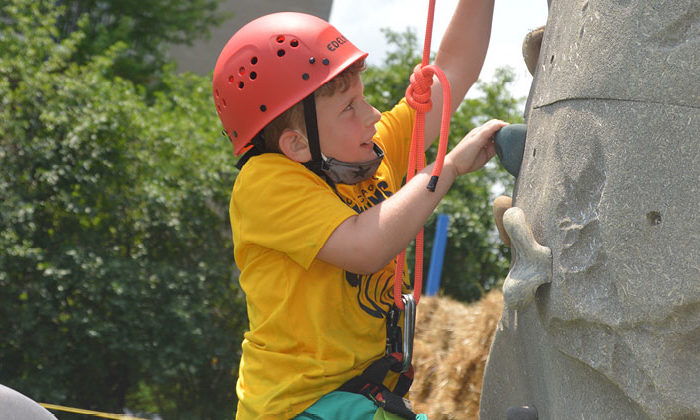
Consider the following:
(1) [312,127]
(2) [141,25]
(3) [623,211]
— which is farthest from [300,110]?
(2) [141,25]

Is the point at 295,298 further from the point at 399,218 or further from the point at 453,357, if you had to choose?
the point at 453,357

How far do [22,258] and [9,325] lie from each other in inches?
25.1

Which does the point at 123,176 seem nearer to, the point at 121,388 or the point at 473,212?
the point at 121,388

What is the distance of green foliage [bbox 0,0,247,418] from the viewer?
291 inches

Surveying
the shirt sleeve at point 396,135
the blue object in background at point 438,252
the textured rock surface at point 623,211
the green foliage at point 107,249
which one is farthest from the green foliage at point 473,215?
the textured rock surface at point 623,211

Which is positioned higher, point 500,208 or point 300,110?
point 300,110

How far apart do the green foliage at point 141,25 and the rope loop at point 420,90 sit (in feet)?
40.9

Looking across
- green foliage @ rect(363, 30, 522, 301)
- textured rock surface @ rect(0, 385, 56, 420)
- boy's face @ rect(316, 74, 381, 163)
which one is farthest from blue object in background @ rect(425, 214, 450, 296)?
textured rock surface @ rect(0, 385, 56, 420)

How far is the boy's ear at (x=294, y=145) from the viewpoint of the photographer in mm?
2596

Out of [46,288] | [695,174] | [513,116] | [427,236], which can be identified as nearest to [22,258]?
[46,288]

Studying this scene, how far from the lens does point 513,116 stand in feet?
28.8

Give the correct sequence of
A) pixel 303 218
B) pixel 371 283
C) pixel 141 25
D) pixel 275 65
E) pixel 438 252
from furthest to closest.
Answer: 1. pixel 141 25
2. pixel 438 252
3. pixel 371 283
4. pixel 275 65
5. pixel 303 218

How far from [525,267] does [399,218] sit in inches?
19.6

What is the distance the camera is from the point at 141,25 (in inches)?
593
